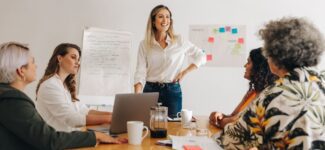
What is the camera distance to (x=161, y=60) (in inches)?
120

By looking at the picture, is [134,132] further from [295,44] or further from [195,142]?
[295,44]

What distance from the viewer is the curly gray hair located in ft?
4.04

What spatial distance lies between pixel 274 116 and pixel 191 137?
65 cm

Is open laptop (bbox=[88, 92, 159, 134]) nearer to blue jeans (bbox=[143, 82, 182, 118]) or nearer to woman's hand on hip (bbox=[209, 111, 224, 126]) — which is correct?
woman's hand on hip (bbox=[209, 111, 224, 126])

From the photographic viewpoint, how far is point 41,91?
1994 mm

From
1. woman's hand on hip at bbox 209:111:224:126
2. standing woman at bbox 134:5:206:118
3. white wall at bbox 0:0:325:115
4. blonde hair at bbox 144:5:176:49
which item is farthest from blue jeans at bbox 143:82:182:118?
white wall at bbox 0:0:325:115

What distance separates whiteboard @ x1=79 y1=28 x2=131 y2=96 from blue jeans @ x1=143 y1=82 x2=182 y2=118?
35.2 inches

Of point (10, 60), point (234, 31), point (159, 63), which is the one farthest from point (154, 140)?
point (234, 31)

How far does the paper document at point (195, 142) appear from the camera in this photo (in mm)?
1534

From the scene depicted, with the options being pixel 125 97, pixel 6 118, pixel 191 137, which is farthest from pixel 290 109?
pixel 6 118

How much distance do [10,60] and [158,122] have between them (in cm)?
74

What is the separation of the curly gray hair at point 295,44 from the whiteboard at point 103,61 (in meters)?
2.65

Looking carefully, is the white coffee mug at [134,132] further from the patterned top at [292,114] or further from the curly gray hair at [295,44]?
the curly gray hair at [295,44]

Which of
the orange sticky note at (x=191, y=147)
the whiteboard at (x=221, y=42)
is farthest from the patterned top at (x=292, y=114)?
the whiteboard at (x=221, y=42)
